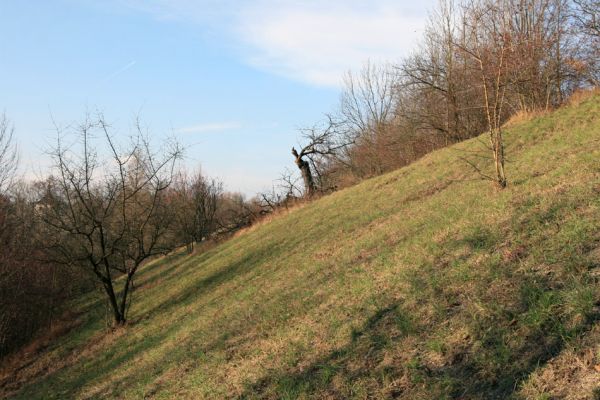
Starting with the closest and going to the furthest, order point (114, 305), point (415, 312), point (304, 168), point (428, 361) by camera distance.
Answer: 1. point (428, 361)
2. point (415, 312)
3. point (114, 305)
4. point (304, 168)

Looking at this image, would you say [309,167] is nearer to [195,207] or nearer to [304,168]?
[304,168]

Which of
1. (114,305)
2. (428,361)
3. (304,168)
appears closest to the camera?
(428,361)

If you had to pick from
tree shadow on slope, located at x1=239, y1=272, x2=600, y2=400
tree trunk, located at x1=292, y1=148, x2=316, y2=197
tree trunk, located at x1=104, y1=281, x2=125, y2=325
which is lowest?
tree shadow on slope, located at x1=239, y1=272, x2=600, y2=400

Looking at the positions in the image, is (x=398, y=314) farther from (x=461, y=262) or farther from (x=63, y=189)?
(x=63, y=189)

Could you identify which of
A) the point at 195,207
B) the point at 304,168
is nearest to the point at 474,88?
the point at 304,168

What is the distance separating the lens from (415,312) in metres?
4.72

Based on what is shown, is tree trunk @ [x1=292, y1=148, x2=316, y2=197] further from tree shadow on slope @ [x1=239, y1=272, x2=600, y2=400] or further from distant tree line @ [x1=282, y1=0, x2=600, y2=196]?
tree shadow on slope @ [x1=239, y1=272, x2=600, y2=400]

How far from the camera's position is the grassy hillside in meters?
3.44

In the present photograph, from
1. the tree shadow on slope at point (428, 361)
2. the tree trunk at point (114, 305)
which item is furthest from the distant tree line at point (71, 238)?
the tree shadow on slope at point (428, 361)

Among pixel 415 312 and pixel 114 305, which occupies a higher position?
pixel 114 305

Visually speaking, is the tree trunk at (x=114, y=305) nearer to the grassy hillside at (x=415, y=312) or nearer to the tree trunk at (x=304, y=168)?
the grassy hillside at (x=415, y=312)

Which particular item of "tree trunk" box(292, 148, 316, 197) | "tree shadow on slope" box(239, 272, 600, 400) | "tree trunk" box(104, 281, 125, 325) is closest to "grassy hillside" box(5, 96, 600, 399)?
"tree shadow on slope" box(239, 272, 600, 400)

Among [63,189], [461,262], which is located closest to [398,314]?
[461,262]

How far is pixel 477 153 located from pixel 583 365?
12213 millimetres
